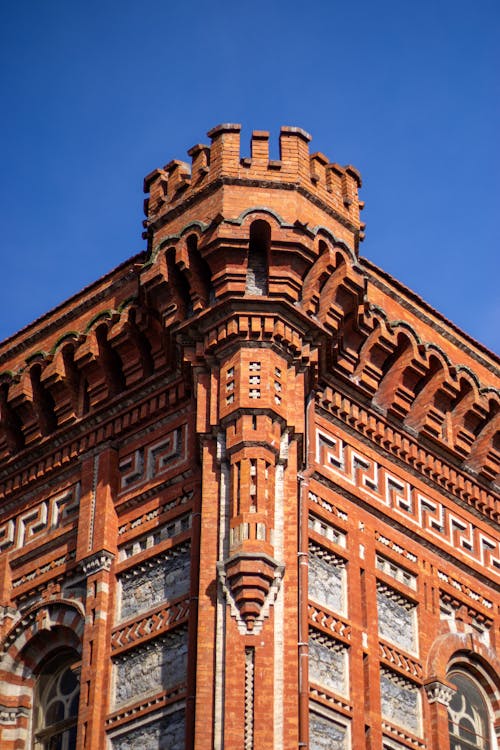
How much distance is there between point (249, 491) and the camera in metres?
20.1

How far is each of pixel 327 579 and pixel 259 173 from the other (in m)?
4.63

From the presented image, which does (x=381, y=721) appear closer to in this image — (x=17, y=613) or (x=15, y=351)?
(x=17, y=613)

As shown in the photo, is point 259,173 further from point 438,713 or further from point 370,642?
point 438,713

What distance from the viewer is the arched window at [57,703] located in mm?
21844

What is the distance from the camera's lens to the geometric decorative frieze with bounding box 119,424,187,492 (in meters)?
22.0

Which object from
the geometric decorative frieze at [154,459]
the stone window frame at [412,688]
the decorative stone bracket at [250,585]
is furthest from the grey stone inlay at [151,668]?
the stone window frame at [412,688]

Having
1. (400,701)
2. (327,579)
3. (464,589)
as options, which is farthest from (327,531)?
(464,589)

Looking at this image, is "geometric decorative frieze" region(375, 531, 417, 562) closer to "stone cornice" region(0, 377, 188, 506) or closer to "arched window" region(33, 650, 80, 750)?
"stone cornice" region(0, 377, 188, 506)

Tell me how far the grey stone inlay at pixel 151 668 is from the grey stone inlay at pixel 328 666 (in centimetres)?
130

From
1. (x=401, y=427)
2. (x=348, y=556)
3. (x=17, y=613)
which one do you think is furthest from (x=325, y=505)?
(x=17, y=613)

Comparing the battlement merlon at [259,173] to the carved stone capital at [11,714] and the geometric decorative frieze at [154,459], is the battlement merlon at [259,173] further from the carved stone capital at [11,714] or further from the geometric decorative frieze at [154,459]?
the carved stone capital at [11,714]

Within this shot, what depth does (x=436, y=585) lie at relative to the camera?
2278cm

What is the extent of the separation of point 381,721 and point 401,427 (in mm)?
4092

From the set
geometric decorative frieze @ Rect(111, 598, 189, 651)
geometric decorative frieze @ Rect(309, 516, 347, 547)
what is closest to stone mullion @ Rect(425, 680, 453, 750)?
geometric decorative frieze @ Rect(309, 516, 347, 547)
